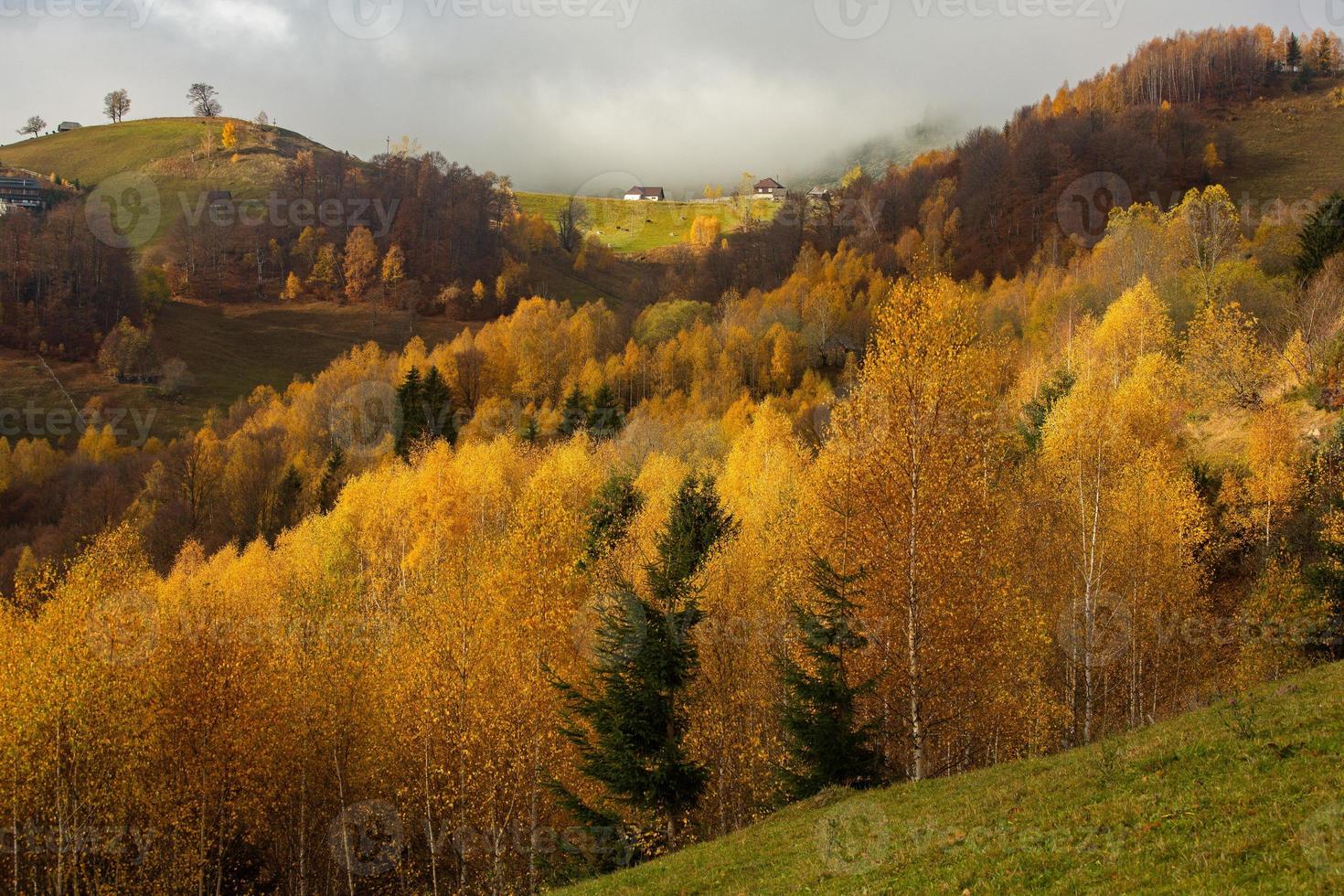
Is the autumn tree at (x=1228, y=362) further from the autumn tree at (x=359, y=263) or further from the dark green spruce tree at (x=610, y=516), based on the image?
the autumn tree at (x=359, y=263)

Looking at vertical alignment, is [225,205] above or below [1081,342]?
above

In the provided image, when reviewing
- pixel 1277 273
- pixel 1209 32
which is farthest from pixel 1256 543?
pixel 1209 32

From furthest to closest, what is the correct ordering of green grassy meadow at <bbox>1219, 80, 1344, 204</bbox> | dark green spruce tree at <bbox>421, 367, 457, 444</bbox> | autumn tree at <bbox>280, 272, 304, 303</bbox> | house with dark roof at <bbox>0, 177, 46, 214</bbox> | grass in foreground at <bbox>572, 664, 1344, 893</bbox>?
house with dark roof at <bbox>0, 177, 46, 214</bbox> < autumn tree at <bbox>280, 272, 304, 303</bbox> < green grassy meadow at <bbox>1219, 80, 1344, 204</bbox> < dark green spruce tree at <bbox>421, 367, 457, 444</bbox> < grass in foreground at <bbox>572, 664, 1344, 893</bbox>

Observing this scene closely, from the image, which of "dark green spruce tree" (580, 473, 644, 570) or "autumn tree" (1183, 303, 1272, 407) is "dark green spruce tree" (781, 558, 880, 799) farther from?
"autumn tree" (1183, 303, 1272, 407)

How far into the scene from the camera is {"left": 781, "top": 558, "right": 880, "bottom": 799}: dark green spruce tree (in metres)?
23.0

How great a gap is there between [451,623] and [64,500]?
84953mm

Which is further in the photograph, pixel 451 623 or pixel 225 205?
pixel 225 205

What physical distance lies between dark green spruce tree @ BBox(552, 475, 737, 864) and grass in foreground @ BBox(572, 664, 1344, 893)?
6.55 meters

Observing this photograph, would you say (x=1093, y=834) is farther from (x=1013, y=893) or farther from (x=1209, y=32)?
(x=1209, y=32)

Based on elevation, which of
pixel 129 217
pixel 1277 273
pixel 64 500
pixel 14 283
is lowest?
pixel 64 500

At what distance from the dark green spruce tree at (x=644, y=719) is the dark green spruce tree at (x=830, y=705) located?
470 cm

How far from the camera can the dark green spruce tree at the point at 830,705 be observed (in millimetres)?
23000

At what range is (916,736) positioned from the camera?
21.1 metres

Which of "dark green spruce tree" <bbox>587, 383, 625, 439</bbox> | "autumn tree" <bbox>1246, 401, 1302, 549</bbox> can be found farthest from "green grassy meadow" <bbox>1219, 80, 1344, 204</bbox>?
"dark green spruce tree" <bbox>587, 383, 625, 439</bbox>
